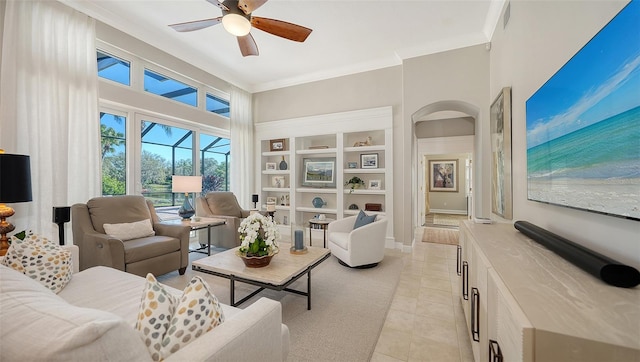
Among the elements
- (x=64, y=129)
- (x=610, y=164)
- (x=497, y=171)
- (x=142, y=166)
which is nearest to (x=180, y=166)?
(x=142, y=166)

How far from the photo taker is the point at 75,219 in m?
2.66

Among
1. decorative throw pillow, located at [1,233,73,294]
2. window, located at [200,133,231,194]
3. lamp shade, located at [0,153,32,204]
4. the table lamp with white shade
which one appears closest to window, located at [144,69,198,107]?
window, located at [200,133,231,194]

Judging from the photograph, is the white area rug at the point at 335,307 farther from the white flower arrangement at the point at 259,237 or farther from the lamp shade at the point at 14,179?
the lamp shade at the point at 14,179

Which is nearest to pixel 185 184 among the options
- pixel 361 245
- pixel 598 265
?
pixel 361 245

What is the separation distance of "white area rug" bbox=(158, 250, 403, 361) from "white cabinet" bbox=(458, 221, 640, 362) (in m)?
0.87

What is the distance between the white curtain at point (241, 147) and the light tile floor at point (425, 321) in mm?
3626

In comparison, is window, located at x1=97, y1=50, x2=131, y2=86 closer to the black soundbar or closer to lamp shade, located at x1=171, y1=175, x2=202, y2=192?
lamp shade, located at x1=171, y1=175, x2=202, y2=192

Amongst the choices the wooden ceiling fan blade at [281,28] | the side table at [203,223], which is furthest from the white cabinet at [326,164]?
the wooden ceiling fan blade at [281,28]

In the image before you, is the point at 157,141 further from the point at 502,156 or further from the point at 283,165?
the point at 502,156

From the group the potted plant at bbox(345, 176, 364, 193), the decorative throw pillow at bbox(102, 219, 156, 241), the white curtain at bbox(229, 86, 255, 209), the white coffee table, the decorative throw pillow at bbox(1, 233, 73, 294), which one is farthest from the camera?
the white curtain at bbox(229, 86, 255, 209)

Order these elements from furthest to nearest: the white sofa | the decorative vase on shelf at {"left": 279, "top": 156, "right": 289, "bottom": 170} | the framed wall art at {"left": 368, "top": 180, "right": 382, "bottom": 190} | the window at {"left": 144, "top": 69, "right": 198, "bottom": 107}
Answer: the decorative vase on shelf at {"left": 279, "top": 156, "right": 289, "bottom": 170} < the framed wall art at {"left": 368, "top": 180, "right": 382, "bottom": 190} < the window at {"left": 144, "top": 69, "right": 198, "bottom": 107} < the white sofa

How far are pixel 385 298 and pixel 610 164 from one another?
2.05 meters

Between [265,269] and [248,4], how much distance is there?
234 centimetres

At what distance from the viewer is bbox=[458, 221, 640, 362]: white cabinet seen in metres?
0.64
